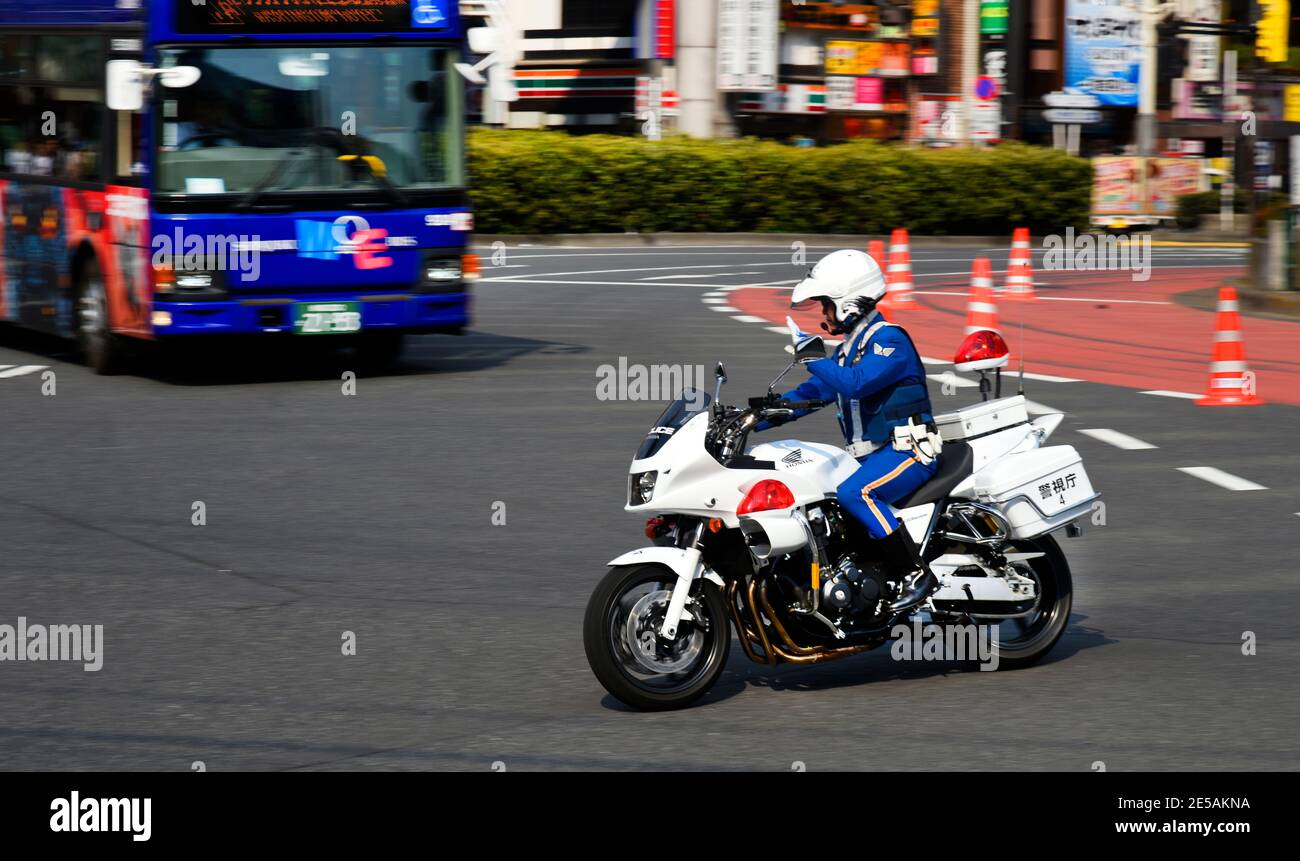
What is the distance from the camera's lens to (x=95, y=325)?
16172mm

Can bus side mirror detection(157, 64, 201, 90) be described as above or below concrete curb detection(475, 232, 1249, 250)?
above

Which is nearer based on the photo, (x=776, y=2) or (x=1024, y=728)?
(x=1024, y=728)

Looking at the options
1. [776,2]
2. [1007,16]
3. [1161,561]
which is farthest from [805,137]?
[1161,561]

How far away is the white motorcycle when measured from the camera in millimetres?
6512

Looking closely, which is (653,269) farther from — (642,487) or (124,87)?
(642,487)

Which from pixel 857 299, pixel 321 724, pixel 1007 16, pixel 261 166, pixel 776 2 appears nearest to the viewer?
pixel 321 724

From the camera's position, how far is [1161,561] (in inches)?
363

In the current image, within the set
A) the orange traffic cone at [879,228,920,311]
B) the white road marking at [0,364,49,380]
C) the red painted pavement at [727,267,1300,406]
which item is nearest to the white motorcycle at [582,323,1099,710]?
the red painted pavement at [727,267,1300,406]

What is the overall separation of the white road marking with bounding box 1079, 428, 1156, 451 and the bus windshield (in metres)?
5.46

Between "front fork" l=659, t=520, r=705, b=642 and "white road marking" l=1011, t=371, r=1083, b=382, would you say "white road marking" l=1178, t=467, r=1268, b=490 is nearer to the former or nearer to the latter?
"white road marking" l=1011, t=371, r=1083, b=382

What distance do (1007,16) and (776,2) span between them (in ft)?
32.3

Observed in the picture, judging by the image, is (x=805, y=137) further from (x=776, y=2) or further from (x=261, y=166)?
(x=261, y=166)

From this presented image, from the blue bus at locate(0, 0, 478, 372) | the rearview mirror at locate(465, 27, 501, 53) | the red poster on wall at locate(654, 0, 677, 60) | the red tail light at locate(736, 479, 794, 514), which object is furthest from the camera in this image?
the red poster on wall at locate(654, 0, 677, 60)

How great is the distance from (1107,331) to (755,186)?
1615 centimetres
